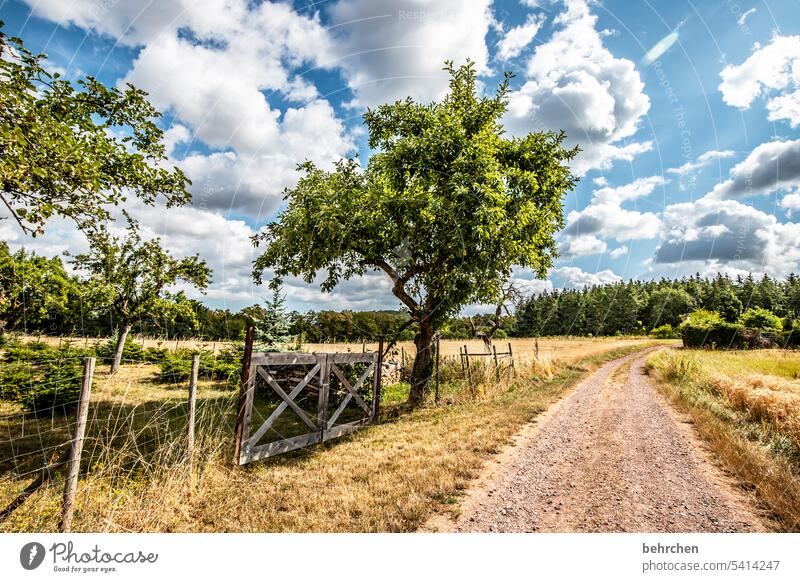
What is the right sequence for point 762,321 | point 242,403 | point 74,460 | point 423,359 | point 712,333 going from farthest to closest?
point 712,333, point 762,321, point 423,359, point 242,403, point 74,460

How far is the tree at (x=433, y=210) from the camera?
1114 cm

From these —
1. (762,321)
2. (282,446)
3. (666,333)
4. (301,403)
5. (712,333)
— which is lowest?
(301,403)

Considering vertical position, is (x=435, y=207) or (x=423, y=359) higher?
(x=435, y=207)

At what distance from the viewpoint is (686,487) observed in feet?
19.0

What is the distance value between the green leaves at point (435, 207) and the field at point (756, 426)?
6846 mm

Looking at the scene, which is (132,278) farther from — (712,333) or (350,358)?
(712,333)

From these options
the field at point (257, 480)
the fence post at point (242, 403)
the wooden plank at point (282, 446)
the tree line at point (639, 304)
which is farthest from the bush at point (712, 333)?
the fence post at point (242, 403)

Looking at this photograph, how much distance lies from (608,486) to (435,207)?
842 cm

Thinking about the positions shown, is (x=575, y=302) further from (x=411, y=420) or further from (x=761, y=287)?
(x=411, y=420)

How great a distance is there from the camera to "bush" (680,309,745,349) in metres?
34.6

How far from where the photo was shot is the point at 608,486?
5.83 meters

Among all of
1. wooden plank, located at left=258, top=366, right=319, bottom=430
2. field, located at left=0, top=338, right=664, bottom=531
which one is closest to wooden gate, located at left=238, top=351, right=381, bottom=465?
wooden plank, located at left=258, top=366, right=319, bottom=430

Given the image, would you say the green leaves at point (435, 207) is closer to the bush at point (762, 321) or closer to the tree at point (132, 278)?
the tree at point (132, 278)

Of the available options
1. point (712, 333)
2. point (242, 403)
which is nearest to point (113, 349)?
point (242, 403)
